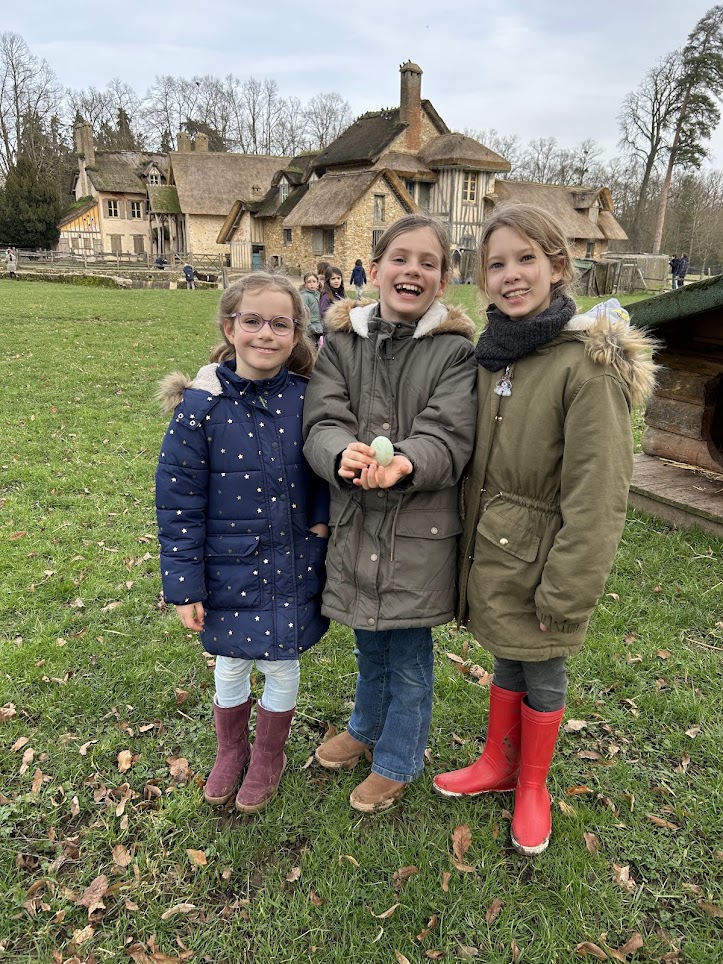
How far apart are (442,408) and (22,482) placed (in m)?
5.37

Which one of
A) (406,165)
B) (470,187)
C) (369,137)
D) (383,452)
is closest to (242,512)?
(383,452)

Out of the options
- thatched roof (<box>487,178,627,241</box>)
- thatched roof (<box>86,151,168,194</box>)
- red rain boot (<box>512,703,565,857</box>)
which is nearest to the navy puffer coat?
red rain boot (<box>512,703,565,857</box>)

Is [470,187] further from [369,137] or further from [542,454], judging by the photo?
[542,454]

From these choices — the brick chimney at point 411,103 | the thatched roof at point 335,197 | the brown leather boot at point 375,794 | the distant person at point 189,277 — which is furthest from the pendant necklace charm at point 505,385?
the brick chimney at point 411,103

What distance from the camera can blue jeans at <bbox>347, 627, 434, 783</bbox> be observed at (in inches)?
99.7

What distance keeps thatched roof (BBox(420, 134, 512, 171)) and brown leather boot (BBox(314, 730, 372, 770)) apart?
119 ft

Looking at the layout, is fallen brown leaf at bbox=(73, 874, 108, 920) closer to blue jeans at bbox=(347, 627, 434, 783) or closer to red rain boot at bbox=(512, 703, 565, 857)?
blue jeans at bbox=(347, 627, 434, 783)

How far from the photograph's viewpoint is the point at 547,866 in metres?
2.48

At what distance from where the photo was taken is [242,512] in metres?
2.38

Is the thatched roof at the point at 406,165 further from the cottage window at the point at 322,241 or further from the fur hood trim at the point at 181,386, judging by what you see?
the fur hood trim at the point at 181,386

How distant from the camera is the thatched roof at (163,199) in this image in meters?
46.0

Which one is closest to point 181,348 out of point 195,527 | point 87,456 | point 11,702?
point 87,456

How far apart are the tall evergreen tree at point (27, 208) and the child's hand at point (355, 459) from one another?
147 ft

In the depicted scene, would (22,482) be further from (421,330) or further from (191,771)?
(421,330)
